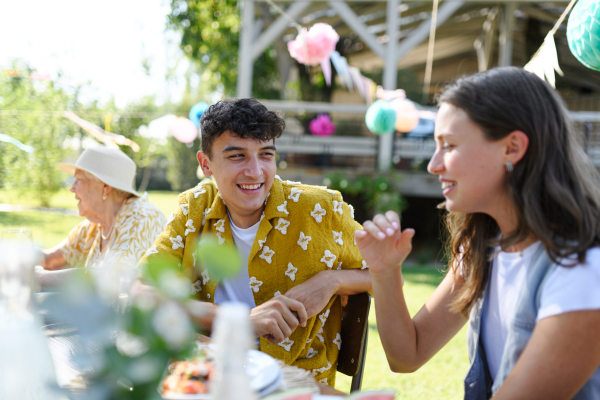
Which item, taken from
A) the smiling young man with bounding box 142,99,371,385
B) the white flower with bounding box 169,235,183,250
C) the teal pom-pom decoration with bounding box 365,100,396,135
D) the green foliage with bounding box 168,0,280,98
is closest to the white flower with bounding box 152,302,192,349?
the smiling young man with bounding box 142,99,371,385

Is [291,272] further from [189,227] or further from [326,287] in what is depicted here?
[189,227]

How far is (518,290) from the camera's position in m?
1.25

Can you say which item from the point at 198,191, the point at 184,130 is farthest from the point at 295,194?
the point at 184,130

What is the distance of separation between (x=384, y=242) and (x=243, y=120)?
2.83ft

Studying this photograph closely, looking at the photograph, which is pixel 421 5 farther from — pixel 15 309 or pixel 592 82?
pixel 15 309

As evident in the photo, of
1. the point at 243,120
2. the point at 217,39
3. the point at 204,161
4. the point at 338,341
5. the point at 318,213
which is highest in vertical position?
the point at 217,39

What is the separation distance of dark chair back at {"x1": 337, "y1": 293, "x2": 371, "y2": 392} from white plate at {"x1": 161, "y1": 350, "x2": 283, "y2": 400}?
→ 78cm

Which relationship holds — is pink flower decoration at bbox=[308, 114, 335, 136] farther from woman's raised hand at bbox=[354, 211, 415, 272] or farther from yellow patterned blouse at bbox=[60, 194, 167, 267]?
woman's raised hand at bbox=[354, 211, 415, 272]

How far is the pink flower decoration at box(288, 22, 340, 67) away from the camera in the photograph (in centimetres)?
520

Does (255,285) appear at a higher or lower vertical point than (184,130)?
lower

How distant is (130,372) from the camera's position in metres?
0.66

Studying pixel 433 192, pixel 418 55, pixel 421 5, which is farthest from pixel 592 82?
pixel 433 192

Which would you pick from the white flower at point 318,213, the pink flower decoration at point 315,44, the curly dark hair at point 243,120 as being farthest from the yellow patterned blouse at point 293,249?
the pink flower decoration at point 315,44

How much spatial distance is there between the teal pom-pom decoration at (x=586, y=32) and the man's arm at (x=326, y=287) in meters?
1.32
